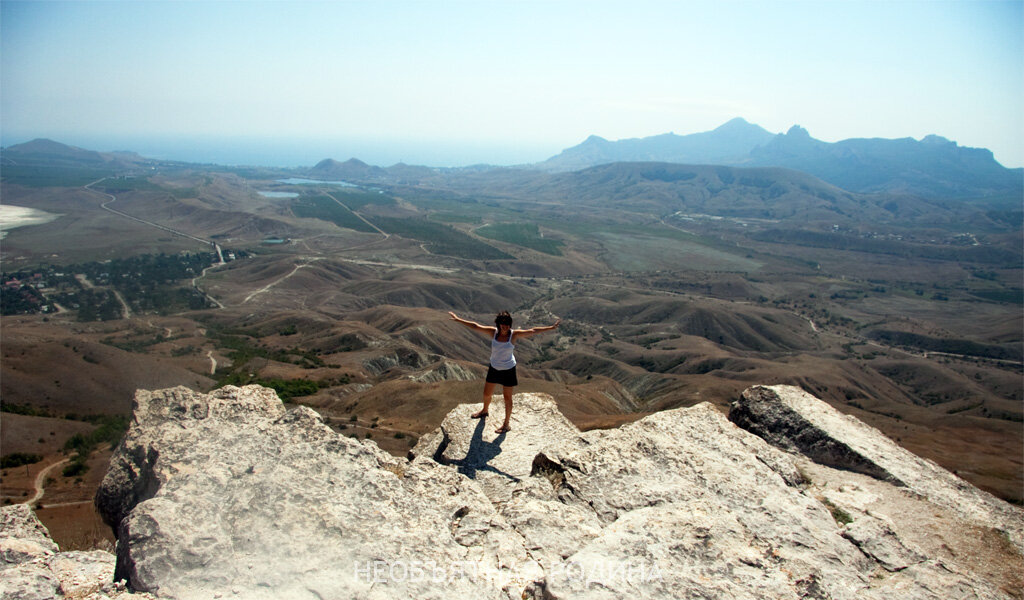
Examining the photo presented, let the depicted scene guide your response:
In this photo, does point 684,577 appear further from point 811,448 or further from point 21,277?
point 21,277

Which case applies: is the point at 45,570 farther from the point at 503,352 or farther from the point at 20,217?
the point at 20,217

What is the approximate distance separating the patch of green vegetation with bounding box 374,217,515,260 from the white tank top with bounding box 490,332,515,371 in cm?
14106

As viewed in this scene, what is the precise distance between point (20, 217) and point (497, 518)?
732ft

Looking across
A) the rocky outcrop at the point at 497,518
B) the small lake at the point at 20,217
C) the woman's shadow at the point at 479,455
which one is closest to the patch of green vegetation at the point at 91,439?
the rocky outcrop at the point at 497,518

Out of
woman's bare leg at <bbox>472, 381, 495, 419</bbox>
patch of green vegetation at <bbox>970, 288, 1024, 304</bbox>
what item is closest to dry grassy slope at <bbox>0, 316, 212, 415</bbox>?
woman's bare leg at <bbox>472, 381, 495, 419</bbox>

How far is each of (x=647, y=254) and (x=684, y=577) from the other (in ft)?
570

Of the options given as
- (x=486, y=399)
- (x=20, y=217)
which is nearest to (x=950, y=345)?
(x=486, y=399)

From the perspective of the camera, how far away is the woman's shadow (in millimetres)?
8961

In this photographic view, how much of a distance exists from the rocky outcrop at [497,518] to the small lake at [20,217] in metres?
192

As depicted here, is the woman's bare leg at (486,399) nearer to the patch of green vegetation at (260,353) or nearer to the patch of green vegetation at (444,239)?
the patch of green vegetation at (260,353)

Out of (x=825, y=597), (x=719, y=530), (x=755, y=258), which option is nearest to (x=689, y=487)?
(x=719, y=530)

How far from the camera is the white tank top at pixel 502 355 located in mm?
9797

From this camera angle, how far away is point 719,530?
643cm

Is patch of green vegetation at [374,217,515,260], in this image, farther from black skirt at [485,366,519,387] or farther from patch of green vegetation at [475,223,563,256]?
black skirt at [485,366,519,387]
